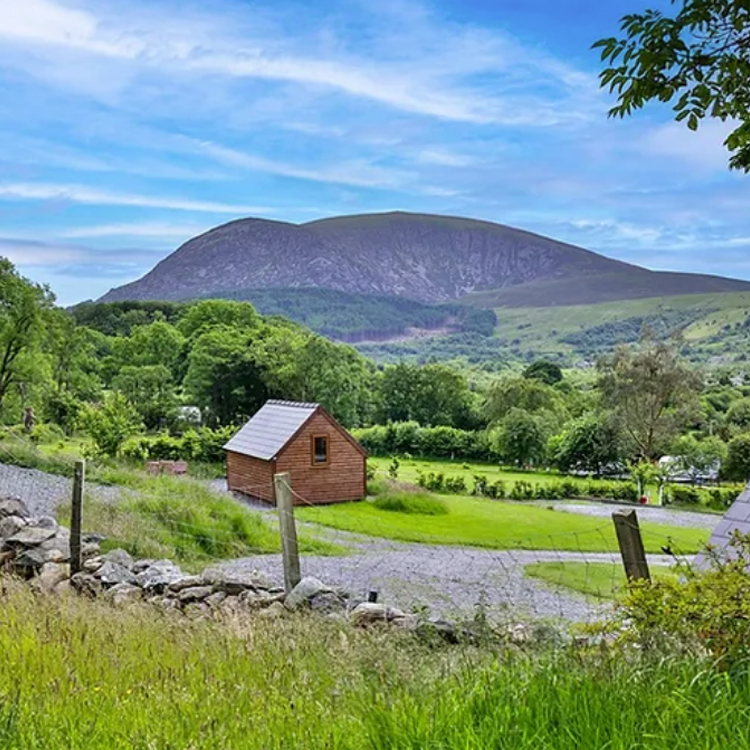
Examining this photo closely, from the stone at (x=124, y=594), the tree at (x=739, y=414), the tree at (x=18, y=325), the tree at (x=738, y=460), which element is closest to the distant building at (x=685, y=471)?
the tree at (x=738, y=460)

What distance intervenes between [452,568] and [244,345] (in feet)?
109

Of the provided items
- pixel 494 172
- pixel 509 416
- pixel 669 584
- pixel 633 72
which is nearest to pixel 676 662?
pixel 669 584

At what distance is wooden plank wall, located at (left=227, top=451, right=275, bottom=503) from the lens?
2430 centimetres

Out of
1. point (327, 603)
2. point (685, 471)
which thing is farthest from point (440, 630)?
point (685, 471)

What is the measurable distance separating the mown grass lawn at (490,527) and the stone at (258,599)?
11714 mm

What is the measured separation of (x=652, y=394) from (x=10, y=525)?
42.5m

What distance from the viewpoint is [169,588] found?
273 inches

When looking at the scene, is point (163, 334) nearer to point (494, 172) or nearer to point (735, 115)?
point (735, 115)

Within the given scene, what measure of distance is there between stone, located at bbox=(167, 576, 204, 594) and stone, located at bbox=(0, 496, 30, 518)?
2.96m

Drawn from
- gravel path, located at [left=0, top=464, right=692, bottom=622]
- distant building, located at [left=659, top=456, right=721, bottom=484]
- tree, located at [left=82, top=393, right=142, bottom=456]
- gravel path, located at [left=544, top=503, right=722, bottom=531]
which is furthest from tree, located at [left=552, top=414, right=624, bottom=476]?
tree, located at [left=82, top=393, right=142, bottom=456]

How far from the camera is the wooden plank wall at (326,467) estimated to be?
2453 cm

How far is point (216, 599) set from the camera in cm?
666

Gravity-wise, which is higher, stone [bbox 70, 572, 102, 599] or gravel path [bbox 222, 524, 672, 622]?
stone [bbox 70, 572, 102, 599]

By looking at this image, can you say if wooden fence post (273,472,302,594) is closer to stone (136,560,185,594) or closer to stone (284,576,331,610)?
stone (284,576,331,610)
